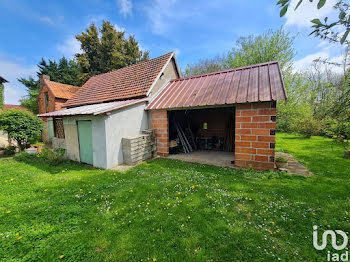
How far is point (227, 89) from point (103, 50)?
72.4ft

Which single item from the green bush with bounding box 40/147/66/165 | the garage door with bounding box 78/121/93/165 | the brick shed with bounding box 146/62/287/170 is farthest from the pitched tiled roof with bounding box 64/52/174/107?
the green bush with bounding box 40/147/66/165

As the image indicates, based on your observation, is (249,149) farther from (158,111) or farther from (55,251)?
(55,251)

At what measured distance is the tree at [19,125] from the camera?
27.7 feet

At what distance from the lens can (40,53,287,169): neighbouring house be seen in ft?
18.7

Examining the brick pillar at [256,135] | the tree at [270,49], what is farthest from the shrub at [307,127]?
the brick pillar at [256,135]

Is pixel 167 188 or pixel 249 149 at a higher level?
pixel 249 149

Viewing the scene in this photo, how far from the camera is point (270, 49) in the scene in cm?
1714

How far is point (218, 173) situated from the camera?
5.42 meters

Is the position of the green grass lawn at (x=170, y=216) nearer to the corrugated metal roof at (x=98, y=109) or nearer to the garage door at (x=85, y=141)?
the garage door at (x=85, y=141)

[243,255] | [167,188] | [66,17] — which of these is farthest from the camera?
[66,17]

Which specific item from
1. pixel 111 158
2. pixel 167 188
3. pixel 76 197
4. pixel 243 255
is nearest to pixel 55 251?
pixel 76 197

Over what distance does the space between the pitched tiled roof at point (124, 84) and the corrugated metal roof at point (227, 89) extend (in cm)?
121

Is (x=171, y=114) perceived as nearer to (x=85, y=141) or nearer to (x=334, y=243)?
(x=85, y=141)

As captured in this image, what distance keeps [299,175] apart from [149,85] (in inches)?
322
